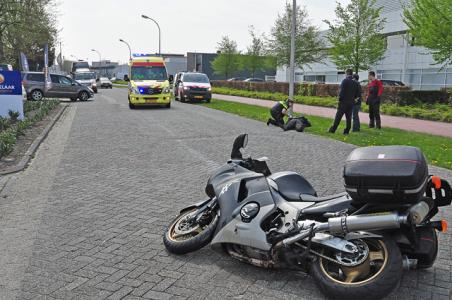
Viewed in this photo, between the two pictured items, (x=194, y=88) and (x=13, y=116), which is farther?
(x=194, y=88)

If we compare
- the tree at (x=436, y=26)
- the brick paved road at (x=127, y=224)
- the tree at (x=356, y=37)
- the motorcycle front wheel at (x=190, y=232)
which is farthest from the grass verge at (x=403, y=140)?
the tree at (x=356, y=37)

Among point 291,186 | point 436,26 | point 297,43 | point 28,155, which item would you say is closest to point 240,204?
point 291,186

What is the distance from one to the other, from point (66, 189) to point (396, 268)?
5.20 metres

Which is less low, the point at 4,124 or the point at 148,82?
the point at 148,82

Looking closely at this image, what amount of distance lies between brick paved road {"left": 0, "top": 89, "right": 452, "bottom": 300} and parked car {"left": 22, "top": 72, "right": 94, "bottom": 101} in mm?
17817

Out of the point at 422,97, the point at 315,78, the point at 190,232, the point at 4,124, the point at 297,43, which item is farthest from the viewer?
the point at 315,78

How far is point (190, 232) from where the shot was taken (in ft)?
13.6

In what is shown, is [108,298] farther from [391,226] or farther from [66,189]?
[66,189]

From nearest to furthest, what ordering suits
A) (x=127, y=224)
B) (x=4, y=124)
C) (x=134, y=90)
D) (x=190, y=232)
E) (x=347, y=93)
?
(x=190, y=232)
(x=127, y=224)
(x=347, y=93)
(x=4, y=124)
(x=134, y=90)

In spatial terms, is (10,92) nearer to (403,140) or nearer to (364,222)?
(403,140)

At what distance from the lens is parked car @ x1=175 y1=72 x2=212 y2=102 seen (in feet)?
89.7

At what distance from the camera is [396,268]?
288cm

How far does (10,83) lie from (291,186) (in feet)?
43.4

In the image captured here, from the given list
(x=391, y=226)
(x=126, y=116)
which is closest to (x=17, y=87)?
(x=126, y=116)
